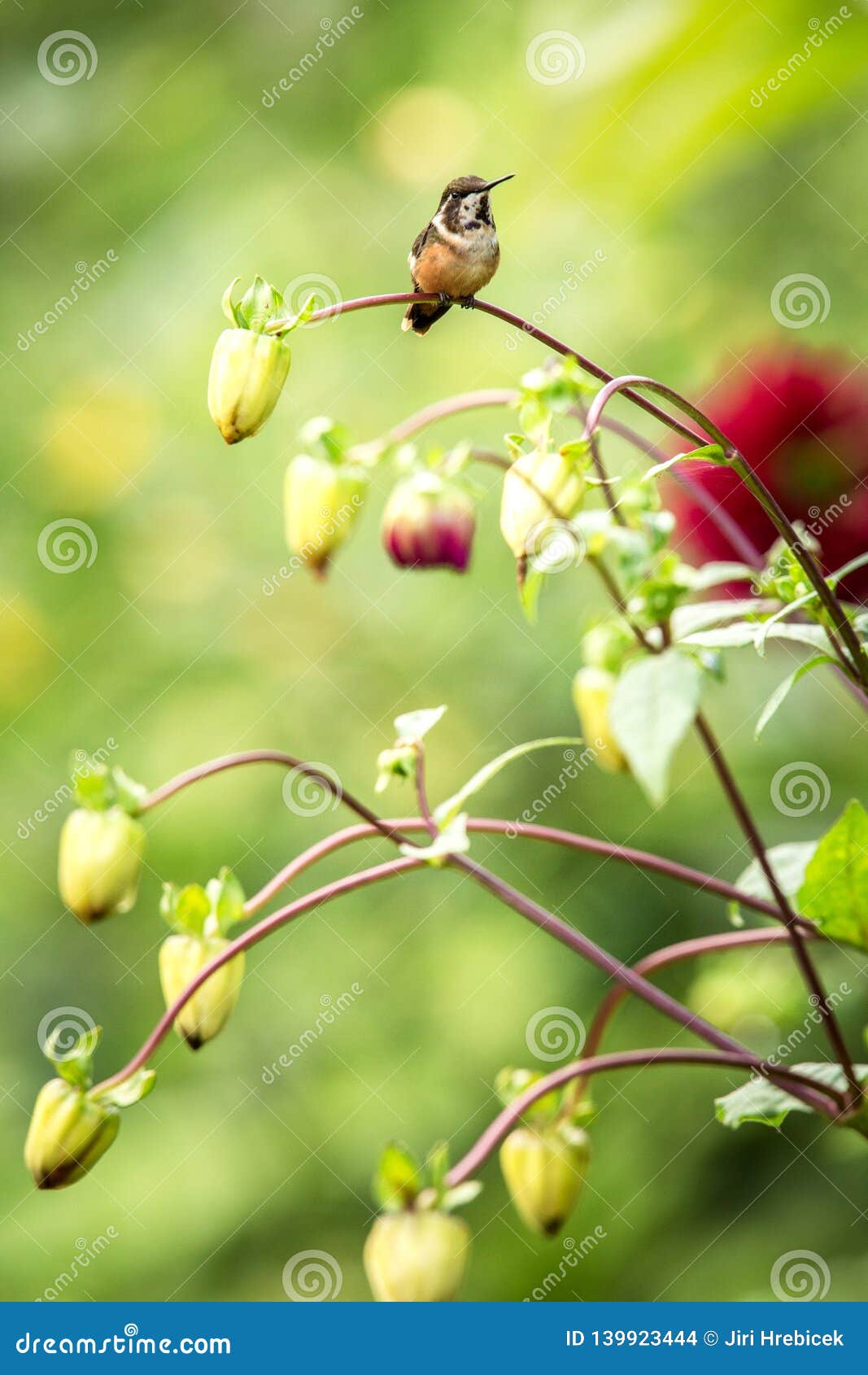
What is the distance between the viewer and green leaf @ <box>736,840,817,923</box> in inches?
17.5

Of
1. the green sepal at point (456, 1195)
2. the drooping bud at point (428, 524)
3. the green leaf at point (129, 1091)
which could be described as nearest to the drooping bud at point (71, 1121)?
the green leaf at point (129, 1091)

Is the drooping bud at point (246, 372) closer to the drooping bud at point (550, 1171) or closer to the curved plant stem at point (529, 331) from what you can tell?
the curved plant stem at point (529, 331)

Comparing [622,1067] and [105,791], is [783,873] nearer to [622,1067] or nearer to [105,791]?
[622,1067]

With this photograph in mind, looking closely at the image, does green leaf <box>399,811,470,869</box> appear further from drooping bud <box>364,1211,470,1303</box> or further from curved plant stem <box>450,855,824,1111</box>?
drooping bud <box>364,1211,470,1303</box>

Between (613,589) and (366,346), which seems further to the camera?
(366,346)

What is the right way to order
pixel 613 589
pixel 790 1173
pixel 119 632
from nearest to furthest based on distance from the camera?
pixel 613 589, pixel 790 1173, pixel 119 632

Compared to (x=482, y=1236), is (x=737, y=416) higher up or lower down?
higher up

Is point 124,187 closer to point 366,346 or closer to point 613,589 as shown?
point 366,346

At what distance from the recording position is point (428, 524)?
1.55ft

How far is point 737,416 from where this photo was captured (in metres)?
0.60

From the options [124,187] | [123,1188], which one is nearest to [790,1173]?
[123,1188]

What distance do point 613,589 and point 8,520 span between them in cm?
83

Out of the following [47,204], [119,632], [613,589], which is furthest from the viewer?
[47,204]

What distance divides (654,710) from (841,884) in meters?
0.12
